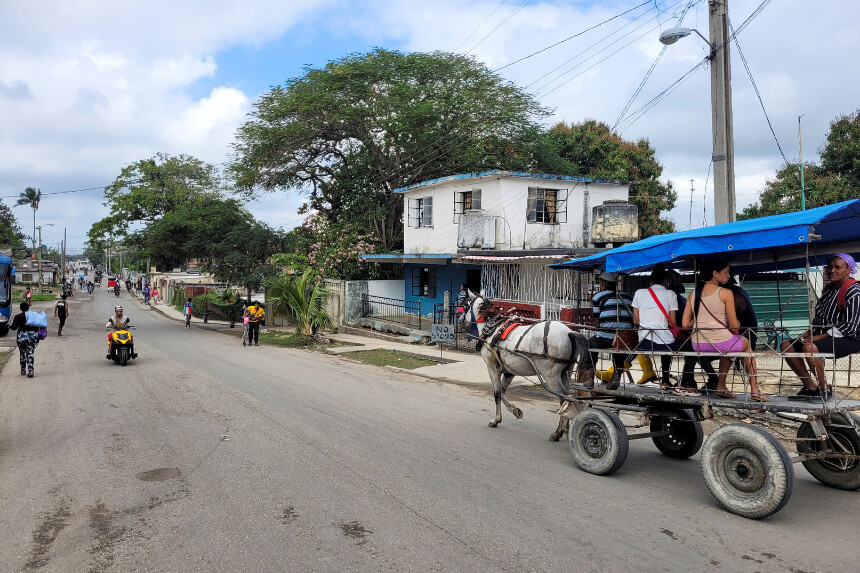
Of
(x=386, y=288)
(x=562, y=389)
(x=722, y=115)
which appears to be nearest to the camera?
(x=562, y=389)

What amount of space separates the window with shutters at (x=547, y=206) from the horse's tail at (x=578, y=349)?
612 inches

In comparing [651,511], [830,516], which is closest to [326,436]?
[651,511]

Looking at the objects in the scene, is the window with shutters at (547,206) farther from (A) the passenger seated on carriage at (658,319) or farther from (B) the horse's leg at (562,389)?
(A) the passenger seated on carriage at (658,319)

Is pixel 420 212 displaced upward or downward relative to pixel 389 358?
upward

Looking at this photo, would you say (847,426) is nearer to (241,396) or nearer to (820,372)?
(820,372)

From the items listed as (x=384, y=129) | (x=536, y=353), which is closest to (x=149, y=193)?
(x=384, y=129)

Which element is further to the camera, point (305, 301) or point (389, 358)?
point (305, 301)

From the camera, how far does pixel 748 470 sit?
5.14m

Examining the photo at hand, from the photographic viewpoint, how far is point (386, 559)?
14.2ft

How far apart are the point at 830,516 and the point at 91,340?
24089 millimetres

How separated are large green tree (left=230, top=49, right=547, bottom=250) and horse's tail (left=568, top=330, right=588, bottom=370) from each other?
70.8 feet

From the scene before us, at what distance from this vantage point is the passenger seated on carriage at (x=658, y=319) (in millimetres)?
6492

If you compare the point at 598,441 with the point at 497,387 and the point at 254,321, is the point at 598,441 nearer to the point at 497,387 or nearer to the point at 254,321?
the point at 497,387

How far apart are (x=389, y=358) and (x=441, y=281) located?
28.4ft
